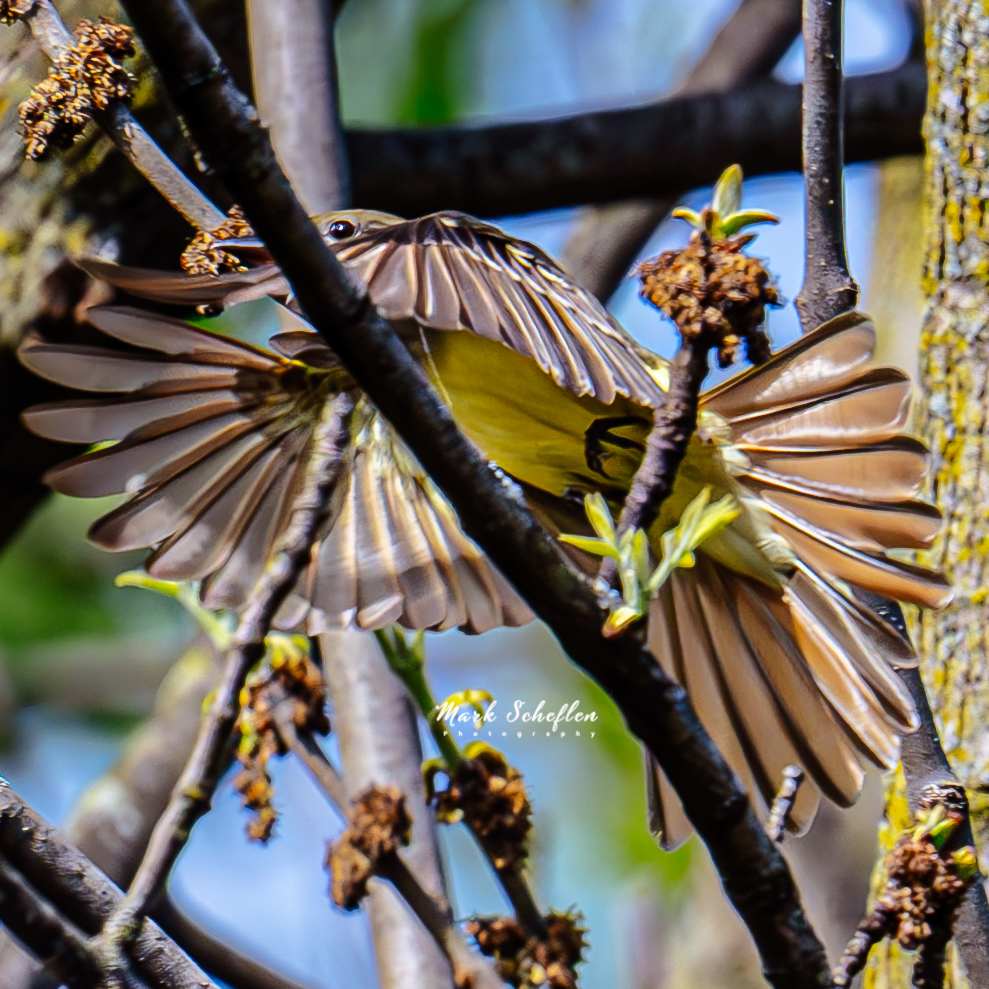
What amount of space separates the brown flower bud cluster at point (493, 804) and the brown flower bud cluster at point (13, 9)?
121cm

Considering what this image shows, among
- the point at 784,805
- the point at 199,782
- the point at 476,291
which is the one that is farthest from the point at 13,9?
the point at 784,805

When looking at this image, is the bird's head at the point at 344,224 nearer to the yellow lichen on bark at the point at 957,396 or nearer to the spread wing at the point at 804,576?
the spread wing at the point at 804,576

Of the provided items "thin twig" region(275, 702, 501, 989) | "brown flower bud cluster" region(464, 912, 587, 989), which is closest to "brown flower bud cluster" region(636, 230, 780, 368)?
"brown flower bud cluster" region(464, 912, 587, 989)

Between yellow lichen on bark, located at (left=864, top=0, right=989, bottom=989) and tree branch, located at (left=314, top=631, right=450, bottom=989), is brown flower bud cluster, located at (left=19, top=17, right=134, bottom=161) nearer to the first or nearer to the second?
tree branch, located at (left=314, top=631, right=450, bottom=989)

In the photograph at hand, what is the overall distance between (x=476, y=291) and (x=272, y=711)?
73 centimetres

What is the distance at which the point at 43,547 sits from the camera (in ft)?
19.9

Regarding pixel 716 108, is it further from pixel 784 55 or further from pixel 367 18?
pixel 367 18

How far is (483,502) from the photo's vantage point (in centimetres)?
143

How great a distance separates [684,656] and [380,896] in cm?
77

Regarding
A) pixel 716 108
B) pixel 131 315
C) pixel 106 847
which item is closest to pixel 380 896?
pixel 106 847

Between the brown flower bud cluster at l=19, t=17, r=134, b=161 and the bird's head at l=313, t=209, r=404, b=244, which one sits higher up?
the bird's head at l=313, t=209, r=404, b=244

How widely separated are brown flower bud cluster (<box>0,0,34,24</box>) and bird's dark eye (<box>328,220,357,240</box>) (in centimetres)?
99

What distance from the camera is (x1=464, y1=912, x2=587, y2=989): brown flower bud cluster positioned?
176cm

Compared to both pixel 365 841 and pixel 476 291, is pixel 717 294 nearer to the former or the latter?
pixel 476 291
